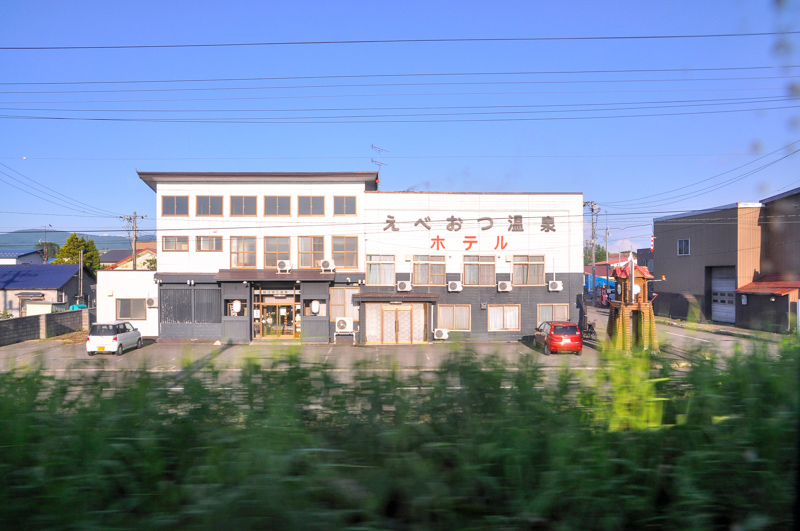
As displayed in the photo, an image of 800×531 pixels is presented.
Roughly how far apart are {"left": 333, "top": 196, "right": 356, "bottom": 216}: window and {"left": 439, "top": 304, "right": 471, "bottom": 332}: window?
6932mm

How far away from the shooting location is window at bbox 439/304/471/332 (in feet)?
73.9

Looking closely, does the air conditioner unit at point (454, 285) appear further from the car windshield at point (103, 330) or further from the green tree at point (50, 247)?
the green tree at point (50, 247)

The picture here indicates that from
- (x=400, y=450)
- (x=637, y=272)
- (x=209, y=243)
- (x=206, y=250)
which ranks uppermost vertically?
(x=209, y=243)

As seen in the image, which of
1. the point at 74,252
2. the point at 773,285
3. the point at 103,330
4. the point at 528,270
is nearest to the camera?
the point at 103,330

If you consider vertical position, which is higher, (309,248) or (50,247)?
(50,247)

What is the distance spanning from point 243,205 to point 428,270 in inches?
404

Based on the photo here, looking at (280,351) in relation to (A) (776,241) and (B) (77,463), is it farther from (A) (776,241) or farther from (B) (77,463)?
(A) (776,241)

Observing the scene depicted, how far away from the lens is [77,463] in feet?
6.88

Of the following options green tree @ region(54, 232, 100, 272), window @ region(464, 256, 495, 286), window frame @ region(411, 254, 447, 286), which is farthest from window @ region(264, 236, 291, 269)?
green tree @ region(54, 232, 100, 272)

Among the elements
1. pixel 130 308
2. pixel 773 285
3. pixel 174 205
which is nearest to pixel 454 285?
pixel 174 205

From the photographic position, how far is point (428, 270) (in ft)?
73.8

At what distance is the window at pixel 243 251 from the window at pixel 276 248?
2.05 ft

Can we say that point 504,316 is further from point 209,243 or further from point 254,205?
point 209,243

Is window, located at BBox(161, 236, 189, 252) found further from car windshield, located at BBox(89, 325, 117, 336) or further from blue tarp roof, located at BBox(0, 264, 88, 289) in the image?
blue tarp roof, located at BBox(0, 264, 88, 289)
